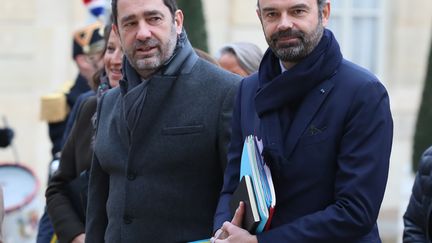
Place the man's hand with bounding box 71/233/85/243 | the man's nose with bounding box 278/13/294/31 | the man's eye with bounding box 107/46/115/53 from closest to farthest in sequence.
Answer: the man's nose with bounding box 278/13/294/31 < the man's hand with bounding box 71/233/85/243 < the man's eye with bounding box 107/46/115/53

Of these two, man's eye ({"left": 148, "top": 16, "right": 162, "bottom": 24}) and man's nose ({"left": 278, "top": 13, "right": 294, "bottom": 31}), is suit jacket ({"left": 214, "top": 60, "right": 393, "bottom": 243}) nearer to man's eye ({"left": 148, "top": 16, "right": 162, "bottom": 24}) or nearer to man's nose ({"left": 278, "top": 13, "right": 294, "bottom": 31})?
man's nose ({"left": 278, "top": 13, "right": 294, "bottom": 31})

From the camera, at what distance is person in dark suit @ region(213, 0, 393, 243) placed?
149 inches

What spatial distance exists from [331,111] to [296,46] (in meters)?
0.25

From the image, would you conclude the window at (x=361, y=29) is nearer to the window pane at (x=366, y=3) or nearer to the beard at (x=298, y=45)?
the window pane at (x=366, y=3)

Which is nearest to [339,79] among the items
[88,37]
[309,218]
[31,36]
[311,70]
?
[311,70]

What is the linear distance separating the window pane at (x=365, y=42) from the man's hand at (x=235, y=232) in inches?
429

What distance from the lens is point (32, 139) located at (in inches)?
538

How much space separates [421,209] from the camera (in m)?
4.79

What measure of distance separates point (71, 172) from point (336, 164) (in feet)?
6.98

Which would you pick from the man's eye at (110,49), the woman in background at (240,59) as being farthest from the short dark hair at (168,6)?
the woman in background at (240,59)

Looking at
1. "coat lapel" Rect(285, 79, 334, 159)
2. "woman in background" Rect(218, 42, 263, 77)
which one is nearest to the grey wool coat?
"coat lapel" Rect(285, 79, 334, 159)

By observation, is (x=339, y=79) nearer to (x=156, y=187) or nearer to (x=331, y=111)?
(x=331, y=111)

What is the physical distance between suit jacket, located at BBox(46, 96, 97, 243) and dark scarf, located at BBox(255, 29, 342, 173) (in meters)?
1.79

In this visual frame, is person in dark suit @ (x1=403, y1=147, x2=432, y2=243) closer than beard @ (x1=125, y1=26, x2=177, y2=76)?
No
